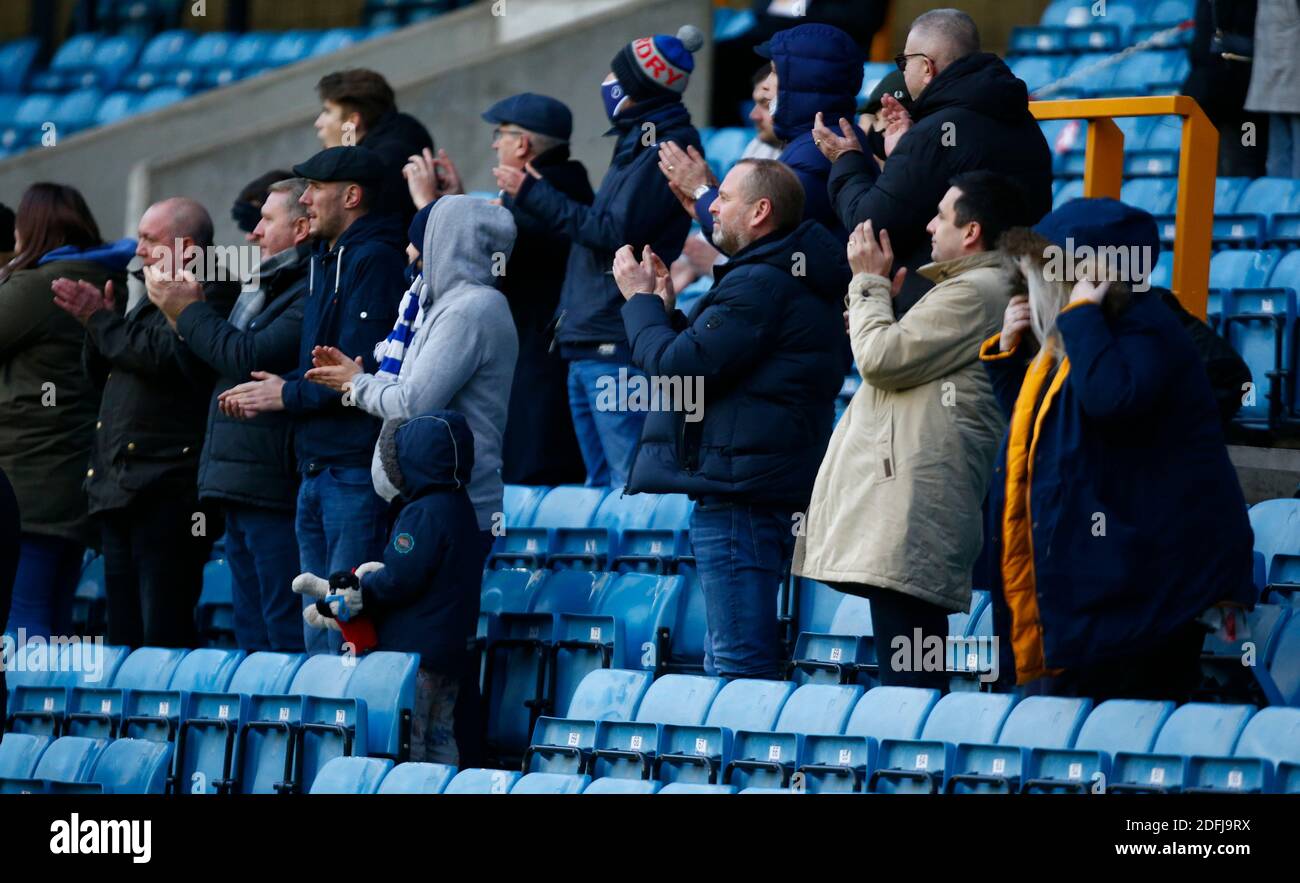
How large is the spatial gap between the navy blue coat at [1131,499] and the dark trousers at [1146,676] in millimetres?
254

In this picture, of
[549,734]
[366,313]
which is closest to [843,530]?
[549,734]

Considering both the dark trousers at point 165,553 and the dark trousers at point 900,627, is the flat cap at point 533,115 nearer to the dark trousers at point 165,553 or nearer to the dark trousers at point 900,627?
the dark trousers at point 165,553

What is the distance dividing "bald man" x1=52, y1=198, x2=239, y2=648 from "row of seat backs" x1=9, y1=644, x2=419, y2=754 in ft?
1.19

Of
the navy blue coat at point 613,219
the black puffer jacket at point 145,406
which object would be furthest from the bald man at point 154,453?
the navy blue coat at point 613,219

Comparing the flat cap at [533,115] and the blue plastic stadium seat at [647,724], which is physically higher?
the flat cap at [533,115]

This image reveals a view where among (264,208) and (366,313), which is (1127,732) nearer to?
(366,313)

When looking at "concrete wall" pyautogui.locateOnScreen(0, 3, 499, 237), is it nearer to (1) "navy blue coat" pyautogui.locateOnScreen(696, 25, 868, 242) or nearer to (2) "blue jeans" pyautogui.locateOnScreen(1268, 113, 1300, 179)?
(2) "blue jeans" pyautogui.locateOnScreen(1268, 113, 1300, 179)

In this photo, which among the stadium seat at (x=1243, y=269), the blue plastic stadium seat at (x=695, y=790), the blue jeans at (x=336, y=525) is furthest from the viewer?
the stadium seat at (x=1243, y=269)

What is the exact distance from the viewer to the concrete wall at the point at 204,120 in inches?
444

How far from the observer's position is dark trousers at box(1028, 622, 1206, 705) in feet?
17.1

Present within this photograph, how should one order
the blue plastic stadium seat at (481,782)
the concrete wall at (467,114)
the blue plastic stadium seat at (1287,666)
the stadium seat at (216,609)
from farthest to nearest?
1. the concrete wall at (467,114)
2. the stadium seat at (216,609)
3. the blue plastic stadium seat at (1287,666)
4. the blue plastic stadium seat at (481,782)

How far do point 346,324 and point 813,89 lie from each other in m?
1.56

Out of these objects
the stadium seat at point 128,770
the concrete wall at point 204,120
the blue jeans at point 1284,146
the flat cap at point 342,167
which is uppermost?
the concrete wall at point 204,120

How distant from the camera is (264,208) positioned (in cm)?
741
